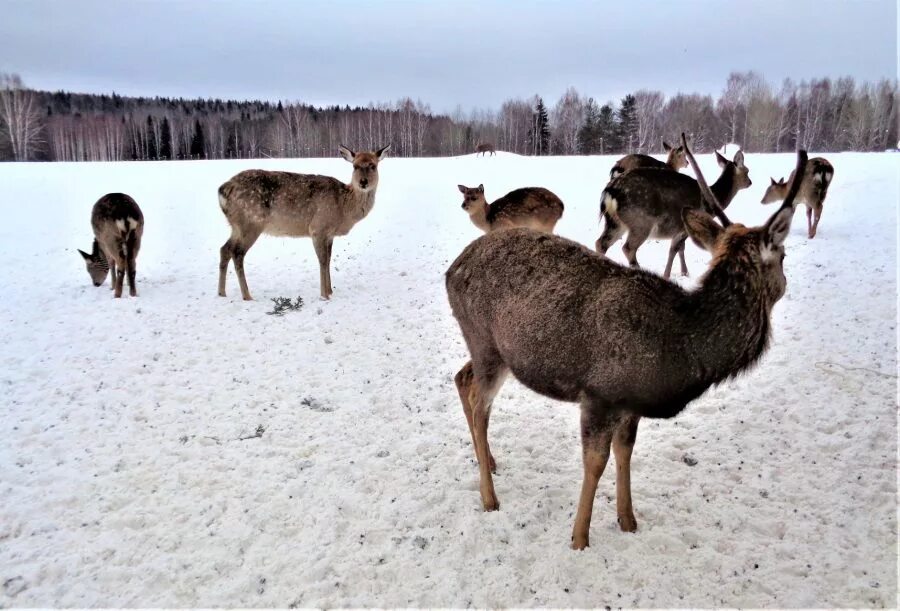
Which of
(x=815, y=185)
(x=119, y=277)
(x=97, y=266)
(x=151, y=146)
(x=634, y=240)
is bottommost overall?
(x=119, y=277)

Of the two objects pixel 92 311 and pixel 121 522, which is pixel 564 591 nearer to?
pixel 121 522

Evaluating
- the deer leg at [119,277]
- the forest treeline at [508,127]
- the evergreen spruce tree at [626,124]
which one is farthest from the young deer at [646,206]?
the evergreen spruce tree at [626,124]

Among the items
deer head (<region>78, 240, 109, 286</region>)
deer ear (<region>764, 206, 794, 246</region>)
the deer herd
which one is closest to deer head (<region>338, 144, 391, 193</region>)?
deer head (<region>78, 240, 109, 286</region>)

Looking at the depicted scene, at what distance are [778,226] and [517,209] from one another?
7883 millimetres

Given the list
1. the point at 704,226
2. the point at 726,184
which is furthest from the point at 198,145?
the point at 704,226

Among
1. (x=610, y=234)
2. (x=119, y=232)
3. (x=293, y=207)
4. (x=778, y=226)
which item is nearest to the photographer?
(x=778, y=226)

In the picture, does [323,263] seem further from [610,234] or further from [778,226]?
[778,226]

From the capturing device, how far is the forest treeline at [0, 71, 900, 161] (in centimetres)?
4959

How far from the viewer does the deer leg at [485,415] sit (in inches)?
161

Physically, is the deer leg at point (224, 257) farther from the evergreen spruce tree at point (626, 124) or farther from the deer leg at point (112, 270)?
the evergreen spruce tree at point (626, 124)

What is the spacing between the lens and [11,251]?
13.9m

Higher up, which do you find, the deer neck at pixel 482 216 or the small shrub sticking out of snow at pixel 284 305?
the deer neck at pixel 482 216

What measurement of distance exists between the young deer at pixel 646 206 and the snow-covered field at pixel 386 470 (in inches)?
86.4

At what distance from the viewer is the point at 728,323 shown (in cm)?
321
